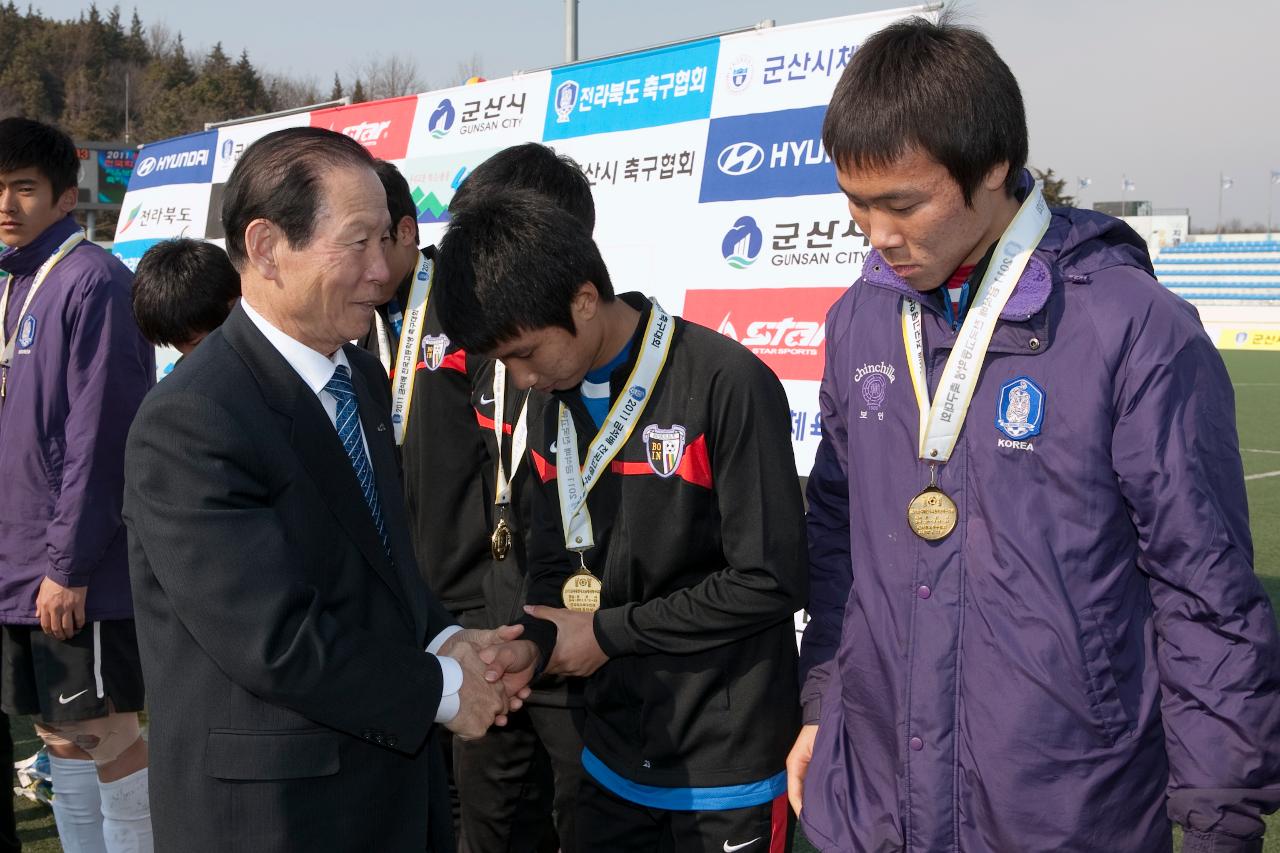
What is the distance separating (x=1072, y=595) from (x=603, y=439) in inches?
41.4

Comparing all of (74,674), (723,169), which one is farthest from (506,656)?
(723,169)

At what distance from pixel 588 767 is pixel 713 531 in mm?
646

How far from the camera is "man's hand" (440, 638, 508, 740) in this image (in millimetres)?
2092

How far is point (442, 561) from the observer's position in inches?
128

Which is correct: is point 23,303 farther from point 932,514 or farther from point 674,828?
point 932,514

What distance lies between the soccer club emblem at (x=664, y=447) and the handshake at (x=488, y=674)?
48 cm

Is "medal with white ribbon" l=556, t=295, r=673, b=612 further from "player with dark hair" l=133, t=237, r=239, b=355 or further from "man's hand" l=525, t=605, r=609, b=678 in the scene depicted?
"player with dark hair" l=133, t=237, r=239, b=355

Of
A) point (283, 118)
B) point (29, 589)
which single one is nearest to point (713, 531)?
point (29, 589)

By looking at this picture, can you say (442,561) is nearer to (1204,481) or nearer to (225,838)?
(225,838)

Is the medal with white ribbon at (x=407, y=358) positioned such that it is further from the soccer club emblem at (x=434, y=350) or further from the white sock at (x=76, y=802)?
the white sock at (x=76, y=802)

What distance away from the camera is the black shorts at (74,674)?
3.64 meters

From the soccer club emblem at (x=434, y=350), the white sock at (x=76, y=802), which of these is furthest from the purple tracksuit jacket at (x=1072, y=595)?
the white sock at (x=76, y=802)

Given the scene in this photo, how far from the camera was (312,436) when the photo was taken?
74.6 inches

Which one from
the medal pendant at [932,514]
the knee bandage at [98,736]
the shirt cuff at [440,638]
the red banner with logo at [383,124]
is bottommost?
the knee bandage at [98,736]
